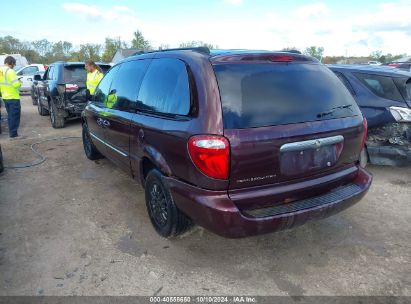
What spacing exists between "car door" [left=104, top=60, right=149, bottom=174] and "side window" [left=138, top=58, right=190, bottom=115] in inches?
9.4

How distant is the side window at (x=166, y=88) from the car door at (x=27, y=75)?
1884cm

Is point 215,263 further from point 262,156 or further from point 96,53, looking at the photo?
point 96,53

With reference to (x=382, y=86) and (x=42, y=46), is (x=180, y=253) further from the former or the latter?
(x=42, y=46)

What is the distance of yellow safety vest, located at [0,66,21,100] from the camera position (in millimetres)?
8086

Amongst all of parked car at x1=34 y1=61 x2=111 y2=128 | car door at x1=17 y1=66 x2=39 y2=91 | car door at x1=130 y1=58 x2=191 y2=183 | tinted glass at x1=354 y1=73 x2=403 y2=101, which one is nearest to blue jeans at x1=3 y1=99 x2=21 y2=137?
parked car at x1=34 y1=61 x2=111 y2=128

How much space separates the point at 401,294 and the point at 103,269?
7.98 feet

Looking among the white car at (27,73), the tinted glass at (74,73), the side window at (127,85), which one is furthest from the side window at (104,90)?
→ the white car at (27,73)

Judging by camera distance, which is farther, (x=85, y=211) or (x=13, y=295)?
(x=85, y=211)

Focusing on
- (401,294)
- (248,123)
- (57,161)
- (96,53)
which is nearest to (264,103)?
(248,123)

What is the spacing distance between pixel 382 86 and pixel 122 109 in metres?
3.78

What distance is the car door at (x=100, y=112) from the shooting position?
4812 mm

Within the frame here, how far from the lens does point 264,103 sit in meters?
2.70

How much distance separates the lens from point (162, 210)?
346cm

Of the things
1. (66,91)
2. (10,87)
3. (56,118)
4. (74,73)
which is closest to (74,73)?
(74,73)
